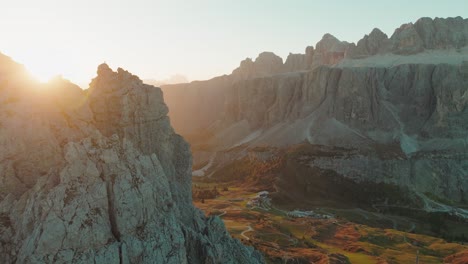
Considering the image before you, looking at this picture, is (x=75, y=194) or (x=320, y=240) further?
(x=320, y=240)

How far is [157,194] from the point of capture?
41469 millimetres

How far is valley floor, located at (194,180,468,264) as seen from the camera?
265ft

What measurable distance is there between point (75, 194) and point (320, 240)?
74678 millimetres

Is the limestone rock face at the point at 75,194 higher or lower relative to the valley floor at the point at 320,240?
higher

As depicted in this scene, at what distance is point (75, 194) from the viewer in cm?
3525

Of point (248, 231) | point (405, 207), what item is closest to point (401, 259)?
point (248, 231)

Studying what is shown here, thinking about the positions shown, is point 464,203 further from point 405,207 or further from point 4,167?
point 4,167

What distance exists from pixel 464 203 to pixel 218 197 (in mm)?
97311

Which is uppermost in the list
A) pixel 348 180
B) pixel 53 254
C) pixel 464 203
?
pixel 53 254

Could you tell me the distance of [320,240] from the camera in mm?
101000

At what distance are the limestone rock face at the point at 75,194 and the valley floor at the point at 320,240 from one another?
3276cm

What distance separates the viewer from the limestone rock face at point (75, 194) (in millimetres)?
33812

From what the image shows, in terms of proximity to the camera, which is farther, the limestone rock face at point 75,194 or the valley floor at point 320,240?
the valley floor at point 320,240

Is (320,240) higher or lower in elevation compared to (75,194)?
lower
